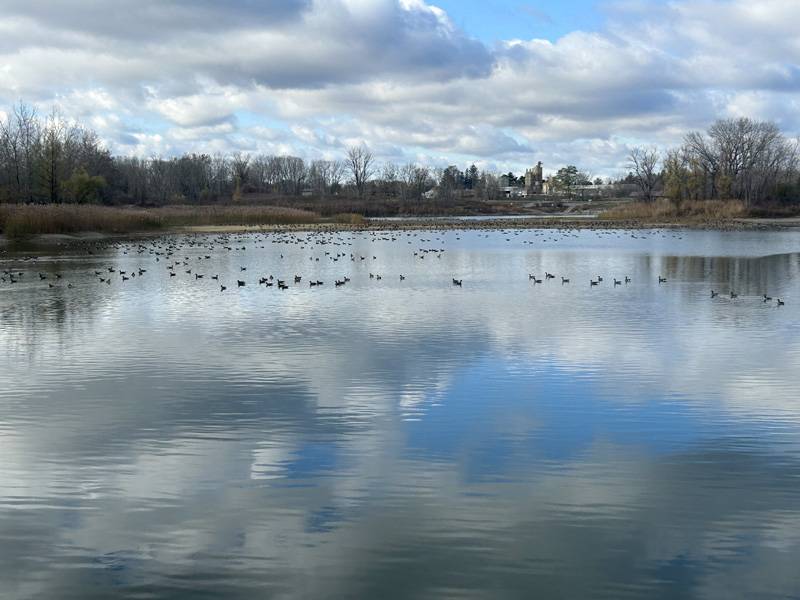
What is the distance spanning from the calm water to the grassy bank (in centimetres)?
3865

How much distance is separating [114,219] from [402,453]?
64.3 metres

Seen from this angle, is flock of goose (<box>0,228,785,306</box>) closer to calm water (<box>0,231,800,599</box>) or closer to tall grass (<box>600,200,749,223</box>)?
calm water (<box>0,231,800,599</box>)

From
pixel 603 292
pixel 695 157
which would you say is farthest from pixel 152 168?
pixel 603 292

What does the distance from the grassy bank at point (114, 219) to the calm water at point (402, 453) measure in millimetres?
38645

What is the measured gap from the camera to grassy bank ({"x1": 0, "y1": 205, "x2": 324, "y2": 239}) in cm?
5809

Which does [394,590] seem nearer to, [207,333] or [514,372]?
[514,372]

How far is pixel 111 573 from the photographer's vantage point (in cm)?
719

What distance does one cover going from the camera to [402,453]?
34.0ft

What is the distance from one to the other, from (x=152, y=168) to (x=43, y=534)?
19331 centimetres

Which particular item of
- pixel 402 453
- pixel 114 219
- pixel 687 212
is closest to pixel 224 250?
pixel 114 219

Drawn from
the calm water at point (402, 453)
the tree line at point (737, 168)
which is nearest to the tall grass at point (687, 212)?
the tree line at point (737, 168)

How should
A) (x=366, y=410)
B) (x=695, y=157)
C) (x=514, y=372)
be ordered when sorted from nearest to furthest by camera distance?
(x=366, y=410)
(x=514, y=372)
(x=695, y=157)

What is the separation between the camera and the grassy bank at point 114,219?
5809 cm

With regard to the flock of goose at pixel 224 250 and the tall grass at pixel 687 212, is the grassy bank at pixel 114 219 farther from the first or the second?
the tall grass at pixel 687 212
